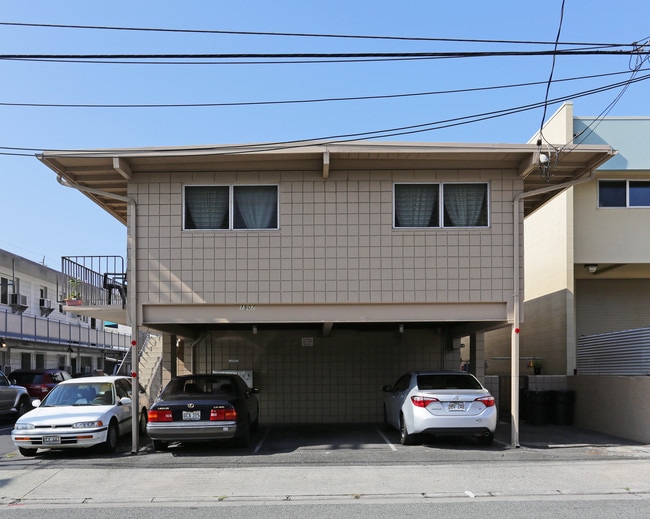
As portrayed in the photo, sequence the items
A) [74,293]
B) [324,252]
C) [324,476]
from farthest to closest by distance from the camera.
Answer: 1. [74,293]
2. [324,252]
3. [324,476]

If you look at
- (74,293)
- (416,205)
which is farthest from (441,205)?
(74,293)

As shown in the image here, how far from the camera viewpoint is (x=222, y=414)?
39.9ft

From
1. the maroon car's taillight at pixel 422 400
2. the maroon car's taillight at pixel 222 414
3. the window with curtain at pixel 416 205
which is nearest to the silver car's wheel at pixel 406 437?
the maroon car's taillight at pixel 422 400

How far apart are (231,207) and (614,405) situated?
29.9ft

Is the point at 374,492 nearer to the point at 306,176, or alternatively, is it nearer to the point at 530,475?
the point at 530,475

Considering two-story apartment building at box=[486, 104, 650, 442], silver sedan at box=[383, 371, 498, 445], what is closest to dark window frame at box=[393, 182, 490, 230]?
silver sedan at box=[383, 371, 498, 445]

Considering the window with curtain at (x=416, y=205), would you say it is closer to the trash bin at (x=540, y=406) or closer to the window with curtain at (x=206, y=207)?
the window with curtain at (x=206, y=207)

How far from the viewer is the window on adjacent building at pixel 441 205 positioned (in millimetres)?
13688

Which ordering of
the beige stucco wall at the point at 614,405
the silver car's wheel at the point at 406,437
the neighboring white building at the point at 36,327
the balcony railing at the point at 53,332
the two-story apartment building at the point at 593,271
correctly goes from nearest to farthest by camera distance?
the silver car's wheel at the point at 406,437
the beige stucco wall at the point at 614,405
the two-story apartment building at the point at 593,271
the balcony railing at the point at 53,332
the neighboring white building at the point at 36,327

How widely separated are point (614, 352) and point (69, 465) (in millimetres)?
11440

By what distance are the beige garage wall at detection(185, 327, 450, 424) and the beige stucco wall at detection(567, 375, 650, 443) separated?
326 cm

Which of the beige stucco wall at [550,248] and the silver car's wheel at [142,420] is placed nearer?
the silver car's wheel at [142,420]

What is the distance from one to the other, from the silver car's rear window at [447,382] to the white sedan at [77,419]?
5.79 m

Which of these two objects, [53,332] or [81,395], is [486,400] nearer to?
[81,395]
